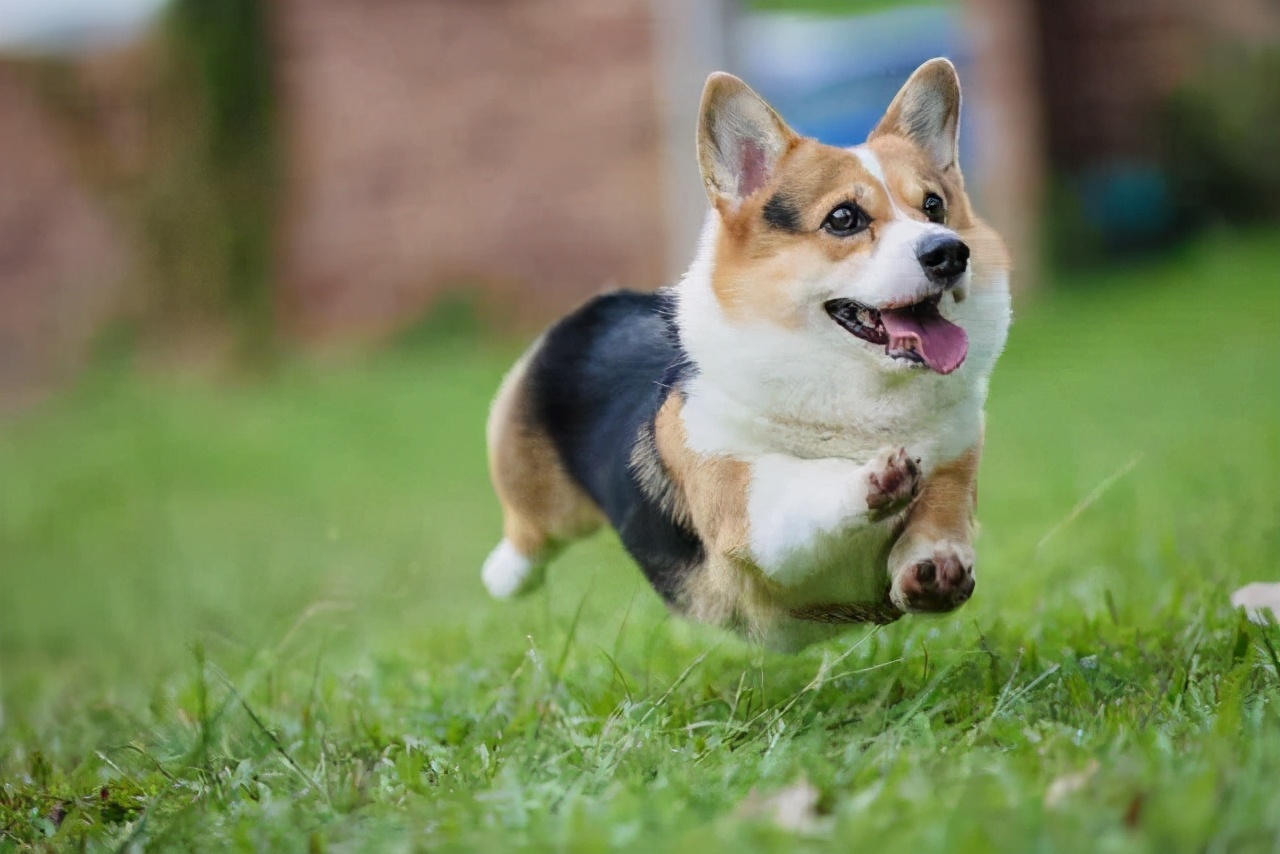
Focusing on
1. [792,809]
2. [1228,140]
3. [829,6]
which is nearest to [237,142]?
[829,6]

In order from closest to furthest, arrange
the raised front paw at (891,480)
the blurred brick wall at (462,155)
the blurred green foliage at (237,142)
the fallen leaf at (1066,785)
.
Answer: the fallen leaf at (1066,785) < the raised front paw at (891,480) < the blurred brick wall at (462,155) < the blurred green foliage at (237,142)

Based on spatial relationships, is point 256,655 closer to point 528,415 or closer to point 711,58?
point 528,415

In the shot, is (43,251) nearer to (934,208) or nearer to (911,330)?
(934,208)

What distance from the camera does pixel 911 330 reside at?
2.63m

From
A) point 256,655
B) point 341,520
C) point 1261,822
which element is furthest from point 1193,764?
point 341,520

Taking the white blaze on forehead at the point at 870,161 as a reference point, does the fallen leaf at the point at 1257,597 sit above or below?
below

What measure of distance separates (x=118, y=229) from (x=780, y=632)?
12.9 meters

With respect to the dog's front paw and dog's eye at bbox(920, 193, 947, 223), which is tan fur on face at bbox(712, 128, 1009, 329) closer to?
dog's eye at bbox(920, 193, 947, 223)

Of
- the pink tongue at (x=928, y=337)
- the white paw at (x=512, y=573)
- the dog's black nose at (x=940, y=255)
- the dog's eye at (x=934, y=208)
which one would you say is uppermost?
the dog's eye at (x=934, y=208)

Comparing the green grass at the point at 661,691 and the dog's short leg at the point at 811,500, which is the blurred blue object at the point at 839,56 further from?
the dog's short leg at the point at 811,500

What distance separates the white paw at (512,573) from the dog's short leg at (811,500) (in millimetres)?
947

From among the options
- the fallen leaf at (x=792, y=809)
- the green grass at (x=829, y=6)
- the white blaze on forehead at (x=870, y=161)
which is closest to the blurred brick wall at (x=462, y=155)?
the green grass at (x=829, y=6)

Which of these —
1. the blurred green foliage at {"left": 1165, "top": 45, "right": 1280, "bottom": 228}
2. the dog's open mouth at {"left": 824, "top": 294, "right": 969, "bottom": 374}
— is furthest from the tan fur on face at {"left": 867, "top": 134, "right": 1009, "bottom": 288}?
the blurred green foliage at {"left": 1165, "top": 45, "right": 1280, "bottom": 228}

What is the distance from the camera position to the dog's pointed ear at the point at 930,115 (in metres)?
2.95
